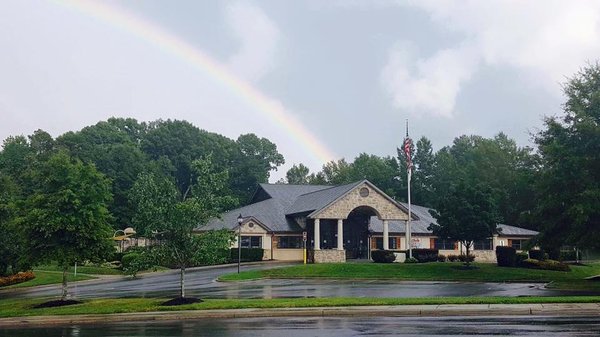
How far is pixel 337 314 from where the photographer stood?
21.1 meters

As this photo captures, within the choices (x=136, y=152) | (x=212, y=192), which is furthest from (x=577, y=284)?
(x=136, y=152)

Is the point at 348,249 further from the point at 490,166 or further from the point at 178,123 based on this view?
the point at 178,123

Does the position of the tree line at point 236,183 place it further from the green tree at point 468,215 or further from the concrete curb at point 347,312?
the concrete curb at point 347,312

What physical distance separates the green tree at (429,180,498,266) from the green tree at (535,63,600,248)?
6349mm

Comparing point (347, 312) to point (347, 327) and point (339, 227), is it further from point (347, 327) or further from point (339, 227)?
point (339, 227)

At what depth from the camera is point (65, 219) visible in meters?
27.6

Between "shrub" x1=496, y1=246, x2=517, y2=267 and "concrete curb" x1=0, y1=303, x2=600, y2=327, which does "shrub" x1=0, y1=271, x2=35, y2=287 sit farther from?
"shrub" x1=496, y1=246, x2=517, y2=267

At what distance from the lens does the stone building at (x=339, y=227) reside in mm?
54094

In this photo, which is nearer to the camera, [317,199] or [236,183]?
[317,199]

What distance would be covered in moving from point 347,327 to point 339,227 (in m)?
36.6

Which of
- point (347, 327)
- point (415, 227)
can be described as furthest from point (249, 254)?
point (347, 327)

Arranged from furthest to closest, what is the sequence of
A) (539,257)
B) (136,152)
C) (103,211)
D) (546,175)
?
1. (136,152)
2. (539,257)
3. (546,175)
4. (103,211)

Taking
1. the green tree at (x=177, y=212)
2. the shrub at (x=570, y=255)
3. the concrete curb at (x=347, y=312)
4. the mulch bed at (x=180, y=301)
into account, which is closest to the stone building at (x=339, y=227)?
the shrub at (x=570, y=255)

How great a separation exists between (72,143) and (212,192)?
77.7 meters
